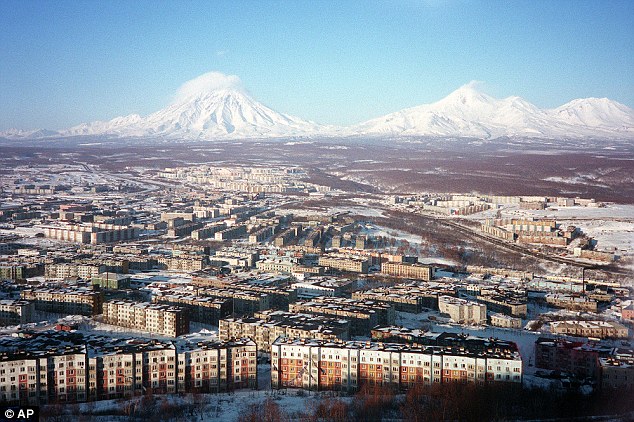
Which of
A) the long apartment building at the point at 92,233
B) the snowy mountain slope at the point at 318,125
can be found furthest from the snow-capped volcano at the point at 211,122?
the long apartment building at the point at 92,233

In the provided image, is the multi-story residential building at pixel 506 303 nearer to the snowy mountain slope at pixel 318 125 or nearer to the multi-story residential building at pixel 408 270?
the multi-story residential building at pixel 408 270

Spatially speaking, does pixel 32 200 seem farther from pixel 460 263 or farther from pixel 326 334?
pixel 326 334

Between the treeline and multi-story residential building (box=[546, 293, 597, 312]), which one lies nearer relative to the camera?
the treeline

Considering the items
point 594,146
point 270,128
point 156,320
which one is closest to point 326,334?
point 156,320

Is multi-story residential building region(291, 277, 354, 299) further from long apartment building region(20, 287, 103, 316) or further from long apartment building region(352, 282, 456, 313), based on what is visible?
long apartment building region(20, 287, 103, 316)

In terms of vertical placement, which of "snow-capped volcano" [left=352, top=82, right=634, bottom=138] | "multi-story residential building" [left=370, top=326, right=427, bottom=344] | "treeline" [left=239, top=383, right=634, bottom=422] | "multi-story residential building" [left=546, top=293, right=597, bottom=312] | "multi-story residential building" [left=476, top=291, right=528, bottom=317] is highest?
"snow-capped volcano" [left=352, top=82, right=634, bottom=138]

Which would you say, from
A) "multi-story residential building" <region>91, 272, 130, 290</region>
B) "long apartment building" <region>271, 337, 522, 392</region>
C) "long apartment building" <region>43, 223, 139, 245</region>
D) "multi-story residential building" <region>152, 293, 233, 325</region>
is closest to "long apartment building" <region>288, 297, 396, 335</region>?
"multi-story residential building" <region>152, 293, 233, 325</region>
